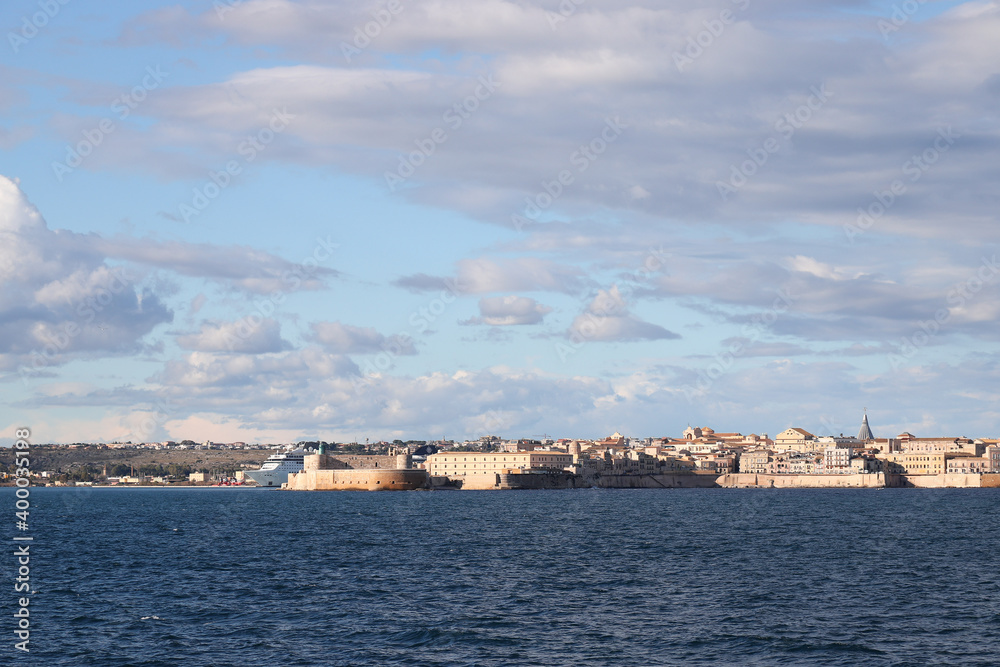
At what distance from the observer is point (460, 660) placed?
3288cm

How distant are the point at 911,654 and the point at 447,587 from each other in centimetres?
Result: 2121

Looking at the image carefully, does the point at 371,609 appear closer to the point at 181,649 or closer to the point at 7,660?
the point at 181,649

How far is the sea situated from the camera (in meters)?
34.0

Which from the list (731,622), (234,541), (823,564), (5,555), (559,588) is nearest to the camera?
(731,622)

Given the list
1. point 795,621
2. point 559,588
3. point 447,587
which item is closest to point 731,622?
point 795,621

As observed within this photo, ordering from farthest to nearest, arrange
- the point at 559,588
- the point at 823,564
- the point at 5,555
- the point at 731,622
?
the point at 5,555 → the point at 823,564 → the point at 559,588 → the point at 731,622

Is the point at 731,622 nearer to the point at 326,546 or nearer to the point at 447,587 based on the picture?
the point at 447,587

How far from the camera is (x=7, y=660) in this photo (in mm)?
33094

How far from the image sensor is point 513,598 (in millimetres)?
44688

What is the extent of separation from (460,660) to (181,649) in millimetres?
8920

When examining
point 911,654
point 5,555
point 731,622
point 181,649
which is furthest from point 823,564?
point 5,555

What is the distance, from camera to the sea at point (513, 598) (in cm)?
3397

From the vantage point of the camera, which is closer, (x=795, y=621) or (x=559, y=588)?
(x=795, y=621)

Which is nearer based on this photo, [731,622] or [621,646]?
[621,646]
